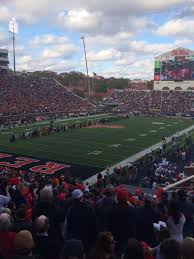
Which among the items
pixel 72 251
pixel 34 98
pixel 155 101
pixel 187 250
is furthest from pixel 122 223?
pixel 155 101

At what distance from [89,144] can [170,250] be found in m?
27.8

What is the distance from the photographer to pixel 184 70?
75312mm

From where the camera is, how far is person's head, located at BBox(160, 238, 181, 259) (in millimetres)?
3414

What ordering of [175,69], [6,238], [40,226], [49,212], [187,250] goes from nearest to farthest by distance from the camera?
[187,250]
[6,238]
[40,226]
[49,212]
[175,69]

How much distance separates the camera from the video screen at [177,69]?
7481 centimetres

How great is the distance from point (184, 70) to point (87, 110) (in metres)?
24.0

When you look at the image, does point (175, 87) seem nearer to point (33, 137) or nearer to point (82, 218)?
point (33, 137)

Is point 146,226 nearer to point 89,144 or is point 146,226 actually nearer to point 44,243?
point 44,243

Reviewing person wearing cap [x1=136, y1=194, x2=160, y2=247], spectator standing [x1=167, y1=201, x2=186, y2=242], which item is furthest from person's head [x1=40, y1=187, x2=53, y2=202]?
spectator standing [x1=167, y1=201, x2=186, y2=242]

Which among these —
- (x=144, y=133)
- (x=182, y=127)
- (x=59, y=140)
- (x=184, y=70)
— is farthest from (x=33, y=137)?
(x=184, y=70)

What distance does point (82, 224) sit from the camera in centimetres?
488

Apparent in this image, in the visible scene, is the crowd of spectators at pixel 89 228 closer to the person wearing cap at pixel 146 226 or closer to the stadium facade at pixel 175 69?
the person wearing cap at pixel 146 226

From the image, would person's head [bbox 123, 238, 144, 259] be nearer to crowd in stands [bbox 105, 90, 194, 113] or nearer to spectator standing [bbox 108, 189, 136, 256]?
spectator standing [bbox 108, 189, 136, 256]

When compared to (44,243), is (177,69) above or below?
above
